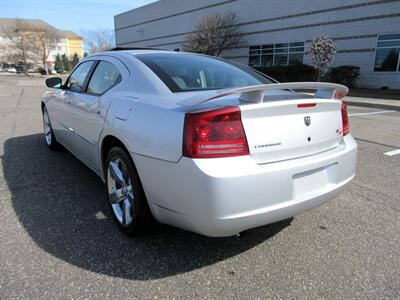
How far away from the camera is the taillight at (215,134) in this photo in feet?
6.45

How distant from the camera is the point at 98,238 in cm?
267

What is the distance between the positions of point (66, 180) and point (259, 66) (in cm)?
2484

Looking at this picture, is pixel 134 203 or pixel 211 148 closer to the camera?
pixel 211 148

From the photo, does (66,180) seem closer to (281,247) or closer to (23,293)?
(23,293)

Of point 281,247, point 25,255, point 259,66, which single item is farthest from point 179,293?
point 259,66

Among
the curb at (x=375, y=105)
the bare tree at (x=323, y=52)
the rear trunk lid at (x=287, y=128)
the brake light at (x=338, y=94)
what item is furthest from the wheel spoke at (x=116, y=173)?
the bare tree at (x=323, y=52)

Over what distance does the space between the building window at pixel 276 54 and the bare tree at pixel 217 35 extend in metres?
1.83

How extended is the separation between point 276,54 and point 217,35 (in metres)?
5.49

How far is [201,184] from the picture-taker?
192 cm

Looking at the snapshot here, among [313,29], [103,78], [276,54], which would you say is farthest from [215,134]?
[276,54]

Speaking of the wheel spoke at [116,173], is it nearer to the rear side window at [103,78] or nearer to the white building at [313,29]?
the rear side window at [103,78]

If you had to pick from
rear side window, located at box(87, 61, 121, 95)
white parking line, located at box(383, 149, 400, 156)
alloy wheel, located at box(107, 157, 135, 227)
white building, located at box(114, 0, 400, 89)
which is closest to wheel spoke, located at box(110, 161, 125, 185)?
alloy wheel, located at box(107, 157, 135, 227)

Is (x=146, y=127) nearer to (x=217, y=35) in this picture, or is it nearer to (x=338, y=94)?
(x=338, y=94)

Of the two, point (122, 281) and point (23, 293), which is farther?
point (122, 281)
